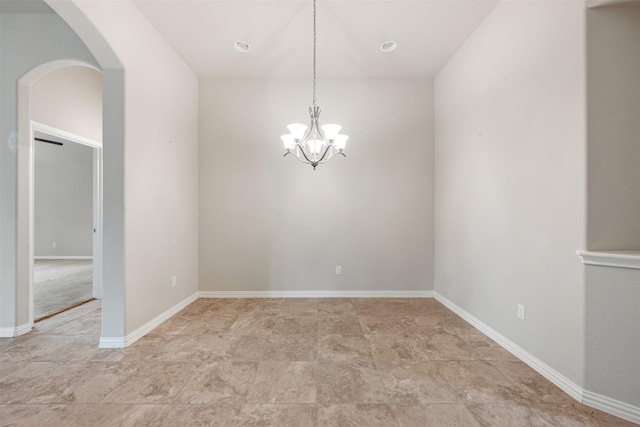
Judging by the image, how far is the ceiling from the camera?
265 cm

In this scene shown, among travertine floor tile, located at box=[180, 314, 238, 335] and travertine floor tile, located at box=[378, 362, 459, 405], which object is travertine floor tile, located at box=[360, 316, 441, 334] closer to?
travertine floor tile, located at box=[378, 362, 459, 405]

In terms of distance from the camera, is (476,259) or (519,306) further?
(476,259)

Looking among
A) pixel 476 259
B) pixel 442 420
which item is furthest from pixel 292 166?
pixel 442 420

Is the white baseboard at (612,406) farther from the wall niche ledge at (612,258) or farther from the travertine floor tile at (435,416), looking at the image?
the wall niche ledge at (612,258)

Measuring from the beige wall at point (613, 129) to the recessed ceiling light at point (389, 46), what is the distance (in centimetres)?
182

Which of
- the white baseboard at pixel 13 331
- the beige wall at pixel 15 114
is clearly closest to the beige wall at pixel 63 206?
the beige wall at pixel 15 114

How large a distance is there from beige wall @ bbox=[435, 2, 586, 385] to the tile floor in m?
0.42

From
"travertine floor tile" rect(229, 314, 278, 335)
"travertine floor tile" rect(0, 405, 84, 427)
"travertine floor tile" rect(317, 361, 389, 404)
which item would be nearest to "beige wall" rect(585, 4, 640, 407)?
"travertine floor tile" rect(317, 361, 389, 404)

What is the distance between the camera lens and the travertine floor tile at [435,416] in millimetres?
1602

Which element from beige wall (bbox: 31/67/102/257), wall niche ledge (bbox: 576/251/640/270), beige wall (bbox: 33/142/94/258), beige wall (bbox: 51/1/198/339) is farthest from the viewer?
beige wall (bbox: 33/142/94/258)

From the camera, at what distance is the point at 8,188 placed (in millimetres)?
2723

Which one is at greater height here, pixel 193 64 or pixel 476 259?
pixel 193 64

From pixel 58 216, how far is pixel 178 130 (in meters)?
7.04

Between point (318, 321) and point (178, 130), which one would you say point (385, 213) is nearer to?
point (318, 321)
